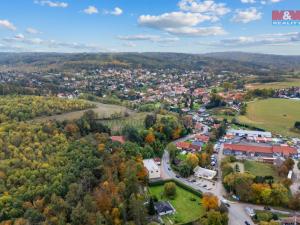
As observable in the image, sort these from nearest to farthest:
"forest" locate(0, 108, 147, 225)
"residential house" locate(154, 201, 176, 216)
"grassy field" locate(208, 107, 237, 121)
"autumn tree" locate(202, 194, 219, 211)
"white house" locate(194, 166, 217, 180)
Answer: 1. "forest" locate(0, 108, 147, 225)
2. "autumn tree" locate(202, 194, 219, 211)
3. "residential house" locate(154, 201, 176, 216)
4. "white house" locate(194, 166, 217, 180)
5. "grassy field" locate(208, 107, 237, 121)

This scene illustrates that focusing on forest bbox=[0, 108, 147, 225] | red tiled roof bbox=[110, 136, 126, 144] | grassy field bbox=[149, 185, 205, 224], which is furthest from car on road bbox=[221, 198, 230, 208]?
red tiled roof bbox=[110, 136, 126, 144]

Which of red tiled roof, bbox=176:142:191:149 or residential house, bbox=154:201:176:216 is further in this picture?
red tiled roof, bbox=176:142:191:149

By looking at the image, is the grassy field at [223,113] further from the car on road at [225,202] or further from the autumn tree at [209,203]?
the autumn tree at [209,203]

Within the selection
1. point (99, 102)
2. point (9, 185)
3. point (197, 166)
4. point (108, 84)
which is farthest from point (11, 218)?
point (108, 84)

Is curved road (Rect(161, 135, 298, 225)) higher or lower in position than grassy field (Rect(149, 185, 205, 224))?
higher

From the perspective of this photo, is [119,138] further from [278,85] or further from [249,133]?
[278,85]

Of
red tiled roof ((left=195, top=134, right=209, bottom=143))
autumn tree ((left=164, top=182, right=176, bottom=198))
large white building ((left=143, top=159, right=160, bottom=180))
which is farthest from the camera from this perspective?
red tiled roof ((left=195, top=134, right=209, bottom=143))

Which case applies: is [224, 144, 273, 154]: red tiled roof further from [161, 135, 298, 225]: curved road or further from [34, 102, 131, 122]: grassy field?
[34, 102, 131, 122]: grassy field
